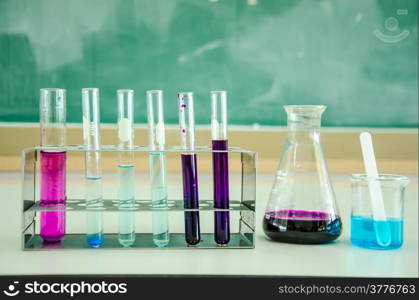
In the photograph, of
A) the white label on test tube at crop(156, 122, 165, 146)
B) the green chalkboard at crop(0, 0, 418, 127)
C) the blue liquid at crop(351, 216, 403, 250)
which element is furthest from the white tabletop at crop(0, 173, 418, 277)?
the green chalkboard at crop(0, 0, 418, 127)

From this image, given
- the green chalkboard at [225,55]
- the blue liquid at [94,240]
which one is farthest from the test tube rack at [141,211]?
the green chalkboard at [225,55]

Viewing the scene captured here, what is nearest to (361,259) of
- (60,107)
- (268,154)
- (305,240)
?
(305,240)

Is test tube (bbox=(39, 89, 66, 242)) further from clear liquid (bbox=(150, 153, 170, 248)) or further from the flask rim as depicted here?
the flask rim

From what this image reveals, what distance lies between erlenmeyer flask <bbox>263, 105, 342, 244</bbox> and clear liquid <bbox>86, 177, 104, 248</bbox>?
0.85 feet

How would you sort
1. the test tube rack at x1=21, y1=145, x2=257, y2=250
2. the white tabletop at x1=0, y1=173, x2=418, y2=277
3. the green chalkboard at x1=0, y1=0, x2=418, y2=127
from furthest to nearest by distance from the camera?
1. the green chalkboard at x1=0, y1=0, x2=418, y2=127
2. the test tube rack at x1=21, y1=145, x2=257, y2=250
3. the white tabletop at x1=0, y1=173, x2=418, y2=277

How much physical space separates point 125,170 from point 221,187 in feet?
0.48

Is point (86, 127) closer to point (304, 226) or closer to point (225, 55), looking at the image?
point (304, 226)

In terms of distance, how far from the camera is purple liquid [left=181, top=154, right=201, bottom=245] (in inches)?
35.2

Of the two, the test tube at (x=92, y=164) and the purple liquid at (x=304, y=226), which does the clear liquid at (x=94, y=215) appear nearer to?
the test tube at (x=92, y=164)

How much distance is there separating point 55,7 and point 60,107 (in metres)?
0.85

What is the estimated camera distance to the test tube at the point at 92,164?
885mm

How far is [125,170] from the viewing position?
0.90 m

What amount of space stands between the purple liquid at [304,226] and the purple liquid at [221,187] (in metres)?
0.08

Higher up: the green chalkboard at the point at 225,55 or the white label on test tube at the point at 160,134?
the green chalkboard at the point at 225,55
